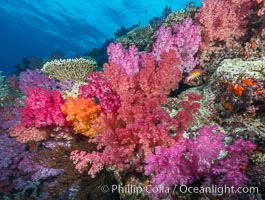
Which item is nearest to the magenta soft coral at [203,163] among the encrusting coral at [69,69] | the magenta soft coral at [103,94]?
the magenta soft coral at [103,94]

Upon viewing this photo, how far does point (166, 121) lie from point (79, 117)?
4.61 ft

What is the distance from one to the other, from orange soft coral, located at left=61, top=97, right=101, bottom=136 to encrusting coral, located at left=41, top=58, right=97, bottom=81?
2.40 m

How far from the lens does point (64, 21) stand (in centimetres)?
4559

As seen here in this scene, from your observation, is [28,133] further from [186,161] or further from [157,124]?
[186,161]

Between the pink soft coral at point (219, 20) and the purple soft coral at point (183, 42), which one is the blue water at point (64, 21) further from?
the purple soft coral at point (183, 42)

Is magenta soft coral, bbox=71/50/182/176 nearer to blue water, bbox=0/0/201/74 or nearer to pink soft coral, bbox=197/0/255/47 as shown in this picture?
pink soft coral, bbox=197/0/255/47

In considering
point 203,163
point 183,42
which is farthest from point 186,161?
point 183,42

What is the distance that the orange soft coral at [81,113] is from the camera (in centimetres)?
371

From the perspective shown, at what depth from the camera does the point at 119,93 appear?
3.90 metres

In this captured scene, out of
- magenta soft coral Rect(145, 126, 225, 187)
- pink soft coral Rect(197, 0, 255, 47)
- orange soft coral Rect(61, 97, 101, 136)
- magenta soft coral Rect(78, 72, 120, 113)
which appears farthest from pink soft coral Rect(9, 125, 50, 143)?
pink soft coral Rect(197, 0, 255, 47)

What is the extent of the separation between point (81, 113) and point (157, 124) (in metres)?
1.22

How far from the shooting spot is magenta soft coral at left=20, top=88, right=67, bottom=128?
381 cm

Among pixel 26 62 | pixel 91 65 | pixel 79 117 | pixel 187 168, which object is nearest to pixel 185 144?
pixel 187 168

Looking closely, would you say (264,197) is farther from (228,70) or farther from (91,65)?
(91,65)
